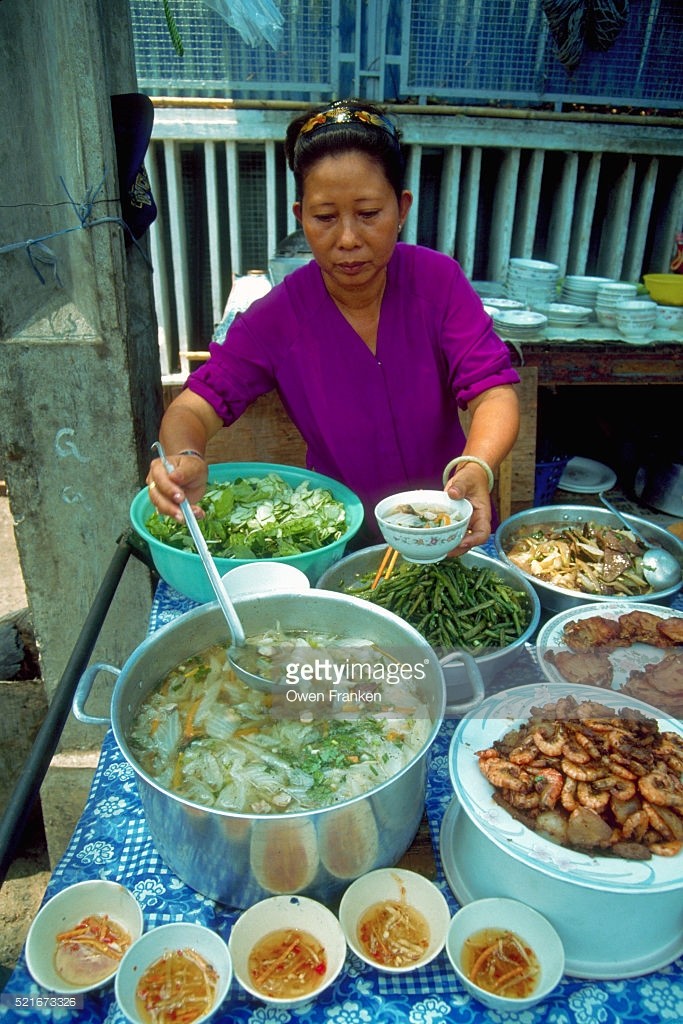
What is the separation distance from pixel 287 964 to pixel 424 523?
43.5 inches

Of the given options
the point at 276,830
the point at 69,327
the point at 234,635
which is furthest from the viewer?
the point at 69,327

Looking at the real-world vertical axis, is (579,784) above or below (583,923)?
above

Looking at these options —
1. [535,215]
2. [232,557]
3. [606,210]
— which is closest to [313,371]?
[232,557]

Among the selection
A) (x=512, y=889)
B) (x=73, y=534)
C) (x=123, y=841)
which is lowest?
(x=73, y=534)

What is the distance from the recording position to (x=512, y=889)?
1.28 m

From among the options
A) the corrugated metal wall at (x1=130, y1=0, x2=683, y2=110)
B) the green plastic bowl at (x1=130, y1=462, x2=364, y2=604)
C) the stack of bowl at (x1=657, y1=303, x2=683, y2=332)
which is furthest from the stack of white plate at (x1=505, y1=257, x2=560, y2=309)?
the green plastic bowl at (x1=130, y1=462, x2=364, y2=604)

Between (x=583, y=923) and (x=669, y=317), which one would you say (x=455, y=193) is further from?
(x=583, y=923)

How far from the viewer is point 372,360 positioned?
2.54 m

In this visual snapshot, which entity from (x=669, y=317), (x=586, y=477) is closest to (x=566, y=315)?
(x=669, y=317)

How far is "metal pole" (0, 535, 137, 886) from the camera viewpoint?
1.47 m

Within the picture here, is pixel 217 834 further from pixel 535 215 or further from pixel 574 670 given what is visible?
pixel 535 215

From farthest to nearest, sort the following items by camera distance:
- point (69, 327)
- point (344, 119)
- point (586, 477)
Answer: point (586, 477)
point (69, 327)
point (344, 119)

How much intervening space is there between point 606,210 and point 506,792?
21.6ft

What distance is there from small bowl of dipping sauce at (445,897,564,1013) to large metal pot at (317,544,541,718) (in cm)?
42
